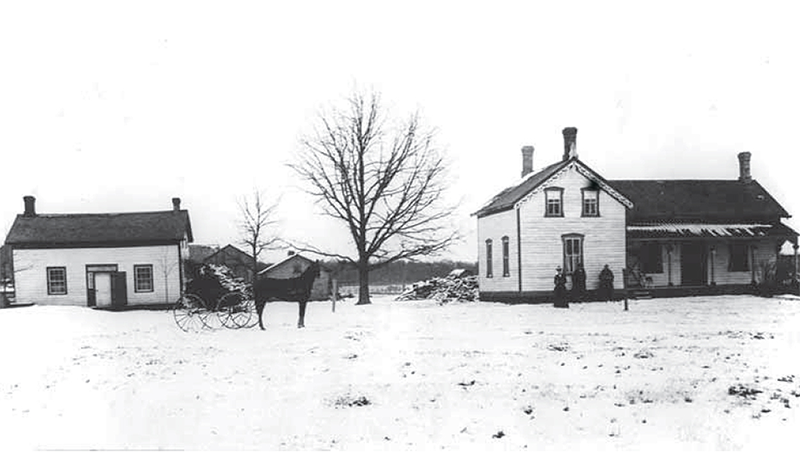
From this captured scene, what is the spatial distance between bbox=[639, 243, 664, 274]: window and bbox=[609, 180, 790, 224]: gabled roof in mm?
1377

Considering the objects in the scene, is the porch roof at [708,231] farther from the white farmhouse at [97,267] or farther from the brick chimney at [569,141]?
the white farmhouse at [97,267]

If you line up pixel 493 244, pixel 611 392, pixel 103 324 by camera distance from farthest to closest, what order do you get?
pixel 493 244
pixel 103 324
pixel 611 392

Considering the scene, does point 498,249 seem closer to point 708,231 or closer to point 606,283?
point 606,283

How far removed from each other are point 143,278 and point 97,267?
237cm

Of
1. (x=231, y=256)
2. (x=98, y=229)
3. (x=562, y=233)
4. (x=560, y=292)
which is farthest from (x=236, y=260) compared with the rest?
(x=560, y=292)

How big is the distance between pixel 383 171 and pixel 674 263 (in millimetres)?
14842

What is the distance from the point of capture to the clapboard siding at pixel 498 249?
29422 millimetres

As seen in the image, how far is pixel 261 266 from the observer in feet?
174

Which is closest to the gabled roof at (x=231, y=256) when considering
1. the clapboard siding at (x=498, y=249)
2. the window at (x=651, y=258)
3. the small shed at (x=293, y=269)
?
the small shed at (x=293, y=269)

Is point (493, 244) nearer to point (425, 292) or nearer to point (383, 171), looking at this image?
point (383, 171)

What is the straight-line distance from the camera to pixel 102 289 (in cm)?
3419

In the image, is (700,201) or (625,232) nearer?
(625,232)

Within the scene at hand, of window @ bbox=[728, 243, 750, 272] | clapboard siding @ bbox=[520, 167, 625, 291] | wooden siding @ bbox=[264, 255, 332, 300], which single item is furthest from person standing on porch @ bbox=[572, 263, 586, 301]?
wooden siding @ bbox=[264, 255, 332, 300]

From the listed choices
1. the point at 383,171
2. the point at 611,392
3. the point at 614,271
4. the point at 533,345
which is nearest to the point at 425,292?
the point at 383,171
